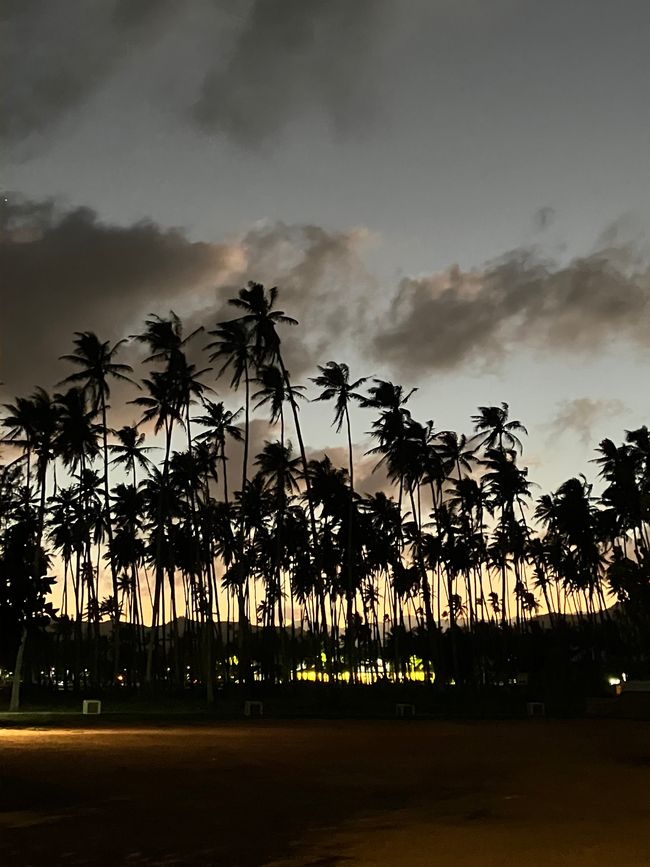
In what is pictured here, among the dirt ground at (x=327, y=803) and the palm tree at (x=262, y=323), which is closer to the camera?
the dirt ground at (x=327, y=803)

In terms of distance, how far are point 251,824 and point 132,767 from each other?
7586 millimetres

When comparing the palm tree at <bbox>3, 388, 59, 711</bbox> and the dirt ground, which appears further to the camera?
the palm tree at <bbox>3, 388, 59, 711</bbox>

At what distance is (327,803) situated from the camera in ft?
43.2

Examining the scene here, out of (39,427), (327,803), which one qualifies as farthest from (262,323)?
(327,803)

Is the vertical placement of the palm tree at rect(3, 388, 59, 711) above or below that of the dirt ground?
above

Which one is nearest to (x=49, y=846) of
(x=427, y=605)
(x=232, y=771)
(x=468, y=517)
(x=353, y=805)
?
(x=353, y=805)

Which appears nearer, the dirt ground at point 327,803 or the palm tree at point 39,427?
the dirt ground at point 327,803

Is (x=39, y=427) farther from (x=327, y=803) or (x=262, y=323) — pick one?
(x=327, y=803)

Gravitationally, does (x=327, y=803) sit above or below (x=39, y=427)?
below

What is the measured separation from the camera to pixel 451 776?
16.4 meters

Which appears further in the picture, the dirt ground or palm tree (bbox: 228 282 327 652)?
palm tree (bbox: 228 282 327 652)

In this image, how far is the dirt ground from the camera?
31.2ft

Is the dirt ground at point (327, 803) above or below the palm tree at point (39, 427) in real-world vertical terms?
below

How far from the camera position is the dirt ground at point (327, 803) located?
31.2 ft
